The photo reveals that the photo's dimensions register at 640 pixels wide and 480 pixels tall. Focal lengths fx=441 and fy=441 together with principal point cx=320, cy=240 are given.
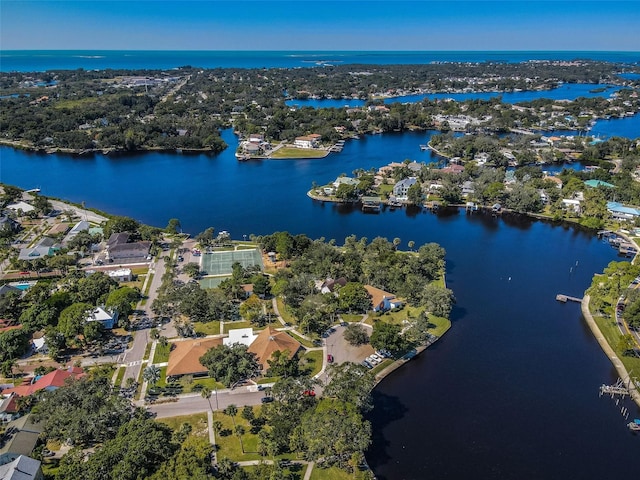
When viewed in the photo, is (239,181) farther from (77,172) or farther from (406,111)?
(406,111)

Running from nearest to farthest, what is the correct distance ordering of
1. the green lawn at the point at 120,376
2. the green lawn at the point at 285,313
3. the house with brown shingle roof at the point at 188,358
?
the green lawn at the point at 120,376 → the house with brown shingle roof at the point at 188,358 → the green lawn at the point at 285,313

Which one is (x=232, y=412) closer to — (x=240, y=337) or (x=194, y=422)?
(x=194, y=422)

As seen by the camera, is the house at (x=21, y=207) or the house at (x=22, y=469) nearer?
the house at (x=22, y=469)

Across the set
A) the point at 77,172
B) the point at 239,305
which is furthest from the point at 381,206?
the point at 77,172

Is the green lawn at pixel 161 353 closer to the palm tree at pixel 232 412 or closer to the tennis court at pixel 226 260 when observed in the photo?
the palm tree at pixel 232 412

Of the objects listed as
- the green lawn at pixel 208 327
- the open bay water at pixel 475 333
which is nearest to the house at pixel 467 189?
the open bay water at pixel 475 333

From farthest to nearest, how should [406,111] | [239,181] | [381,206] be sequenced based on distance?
1. [406,111]
2. [239,181]
3. [381,206]
